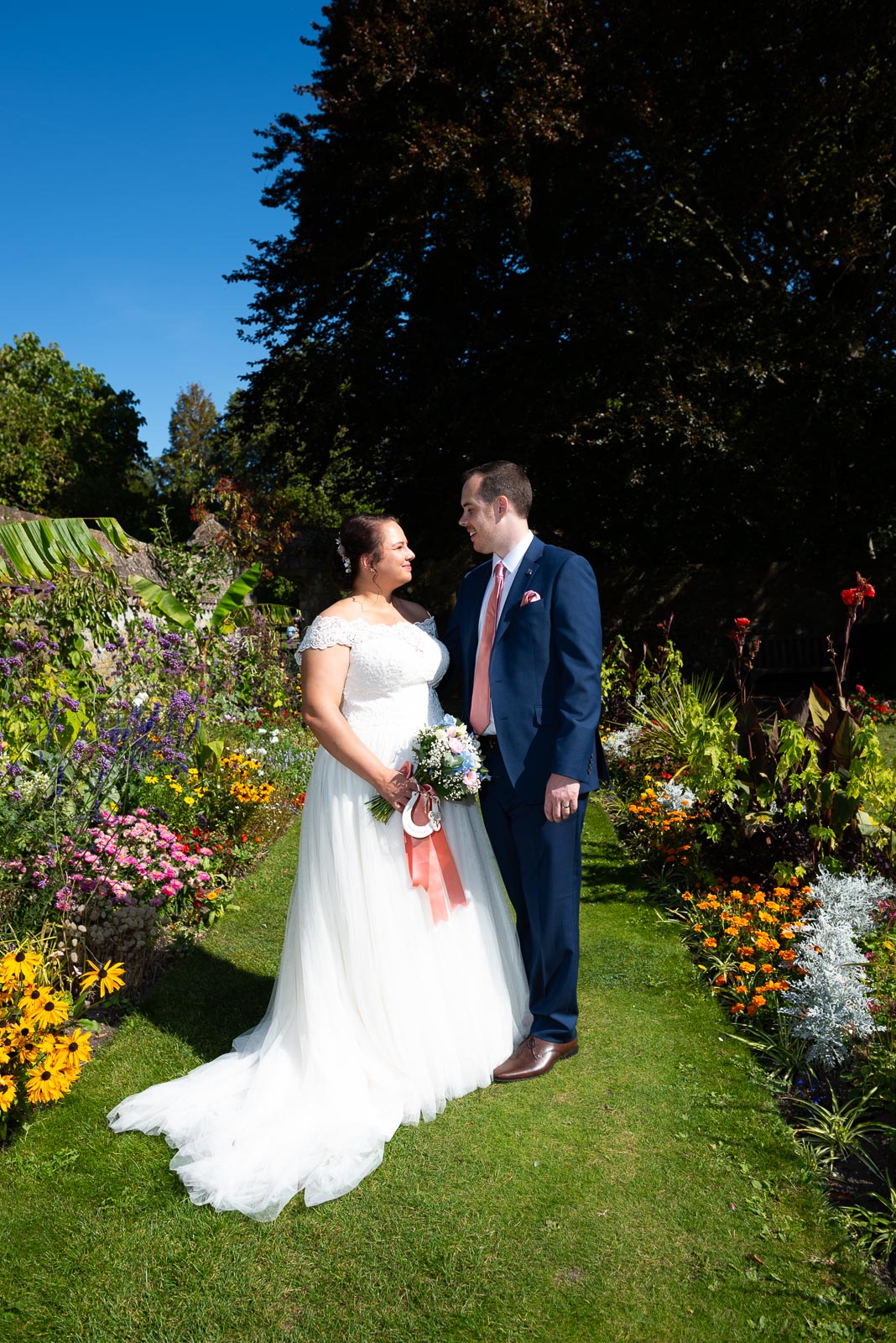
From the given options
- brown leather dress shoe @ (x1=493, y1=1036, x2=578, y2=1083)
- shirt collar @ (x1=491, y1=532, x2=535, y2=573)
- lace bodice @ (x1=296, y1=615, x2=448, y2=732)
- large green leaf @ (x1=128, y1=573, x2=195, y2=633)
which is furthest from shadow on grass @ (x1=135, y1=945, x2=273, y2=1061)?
large green leaf @ (x1=128, y1=573, x2=195, y2=633)

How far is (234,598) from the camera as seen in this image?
9039 millimetres

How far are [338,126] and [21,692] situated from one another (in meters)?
10.8

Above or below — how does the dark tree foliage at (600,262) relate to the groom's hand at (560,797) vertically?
above

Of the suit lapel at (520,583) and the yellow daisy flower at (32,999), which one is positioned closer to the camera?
the yellow daisy flower at (32,999)

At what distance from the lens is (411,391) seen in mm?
13922

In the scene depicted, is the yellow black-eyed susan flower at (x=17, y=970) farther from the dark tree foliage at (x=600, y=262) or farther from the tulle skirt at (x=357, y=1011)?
the dark tree foliage at (x=600, y=262)

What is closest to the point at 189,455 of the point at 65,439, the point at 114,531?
the point at 65,439

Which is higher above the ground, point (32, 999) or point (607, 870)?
point (32, 999)

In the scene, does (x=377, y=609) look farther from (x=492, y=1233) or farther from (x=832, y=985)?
(x=832, y=985)

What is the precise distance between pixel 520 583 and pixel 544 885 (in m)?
1.30

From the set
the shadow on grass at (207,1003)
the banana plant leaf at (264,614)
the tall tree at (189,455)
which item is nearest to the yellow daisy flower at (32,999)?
the shadow on grass at (207,1003)

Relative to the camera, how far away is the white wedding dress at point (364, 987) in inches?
131

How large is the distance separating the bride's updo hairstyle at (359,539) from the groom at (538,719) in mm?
402

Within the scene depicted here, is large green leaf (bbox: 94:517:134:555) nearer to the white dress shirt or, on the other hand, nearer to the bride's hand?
the white dress shirt
